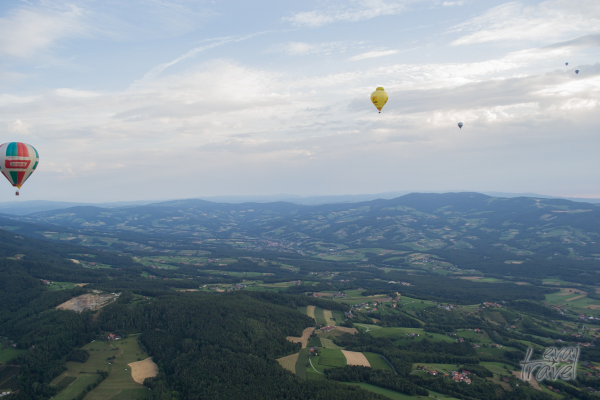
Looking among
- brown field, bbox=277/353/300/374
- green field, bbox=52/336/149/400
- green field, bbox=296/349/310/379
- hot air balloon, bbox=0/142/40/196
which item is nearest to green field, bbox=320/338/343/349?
green field, bbox=296/349/310/379

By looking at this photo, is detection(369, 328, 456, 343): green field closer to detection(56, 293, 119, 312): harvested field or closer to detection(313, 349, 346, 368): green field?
detection(313, 349, 346, 368): green field

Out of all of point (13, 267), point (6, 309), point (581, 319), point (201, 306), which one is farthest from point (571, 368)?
point (13, 267)

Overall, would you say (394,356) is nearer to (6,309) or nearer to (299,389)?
(299,389)

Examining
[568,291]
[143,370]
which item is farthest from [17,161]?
[568,291]

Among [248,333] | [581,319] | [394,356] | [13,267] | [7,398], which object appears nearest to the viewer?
[7,398]

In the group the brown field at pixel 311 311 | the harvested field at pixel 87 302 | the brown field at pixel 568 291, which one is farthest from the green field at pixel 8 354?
the brown field at pixel 568 291

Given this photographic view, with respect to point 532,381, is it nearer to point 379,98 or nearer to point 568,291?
point 379,98
